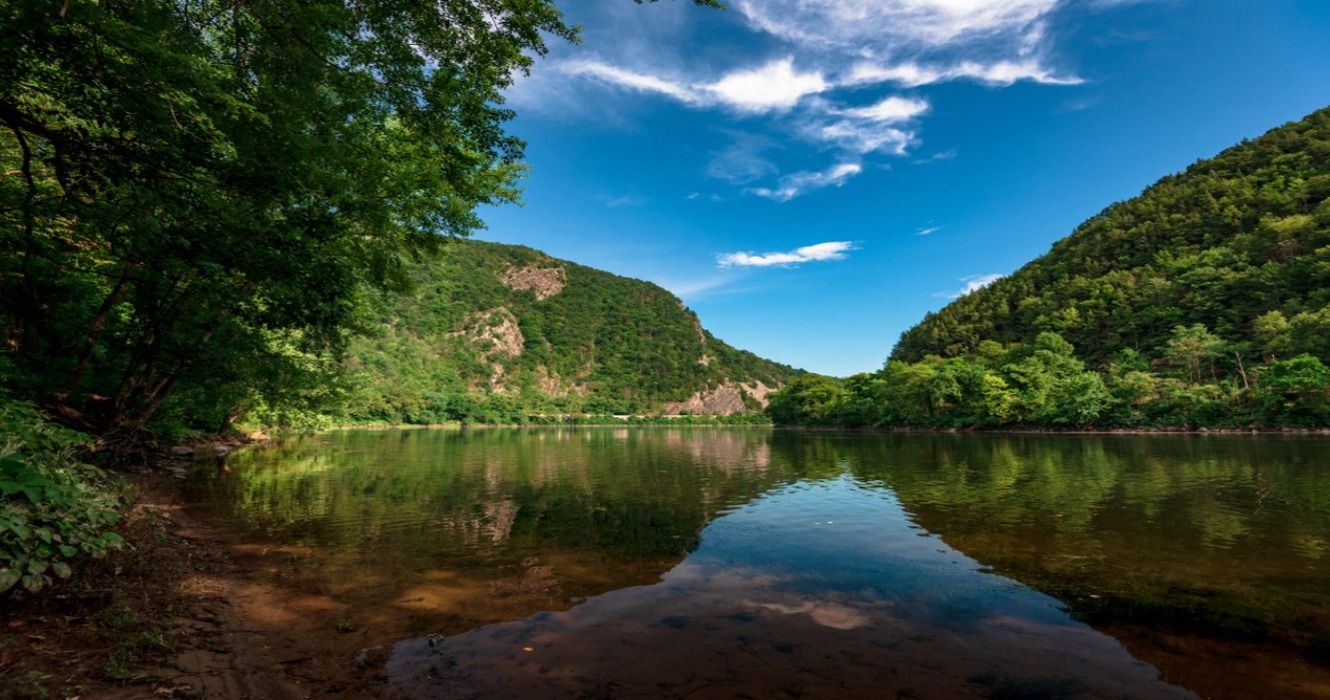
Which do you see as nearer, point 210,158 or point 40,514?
point 40,514

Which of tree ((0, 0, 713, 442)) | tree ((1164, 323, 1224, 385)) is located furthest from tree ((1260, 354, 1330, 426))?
tree ((0, 0, 713, 442))

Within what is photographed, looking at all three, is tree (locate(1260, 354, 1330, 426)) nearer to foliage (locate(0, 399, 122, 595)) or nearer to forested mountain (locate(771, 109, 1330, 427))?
forested mountain (locate(771, 109, 1330, 427))

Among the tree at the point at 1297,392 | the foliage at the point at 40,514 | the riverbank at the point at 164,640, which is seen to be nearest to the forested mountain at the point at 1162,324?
the tree at the point at 1297,392

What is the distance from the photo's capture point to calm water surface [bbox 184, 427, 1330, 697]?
6812 millimetres

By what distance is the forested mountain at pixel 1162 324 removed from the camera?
6444 centimetres

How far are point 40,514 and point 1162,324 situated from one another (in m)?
137

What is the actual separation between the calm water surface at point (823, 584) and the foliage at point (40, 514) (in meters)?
3.51

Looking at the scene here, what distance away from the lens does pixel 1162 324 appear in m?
101

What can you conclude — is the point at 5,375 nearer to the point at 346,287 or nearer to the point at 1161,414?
the point at 346,287

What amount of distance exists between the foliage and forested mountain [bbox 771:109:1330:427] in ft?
271

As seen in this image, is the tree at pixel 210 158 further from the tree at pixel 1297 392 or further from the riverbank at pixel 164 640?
the tree at pixel 1297 392

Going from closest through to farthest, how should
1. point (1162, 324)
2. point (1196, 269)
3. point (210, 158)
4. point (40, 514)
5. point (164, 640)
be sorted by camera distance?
point (40, 514), point (164, 640), point (210, 158), point (1196, 269), point (1162, 324)

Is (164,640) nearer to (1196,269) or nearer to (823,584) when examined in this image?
(823,584)

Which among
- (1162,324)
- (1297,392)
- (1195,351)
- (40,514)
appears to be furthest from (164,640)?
(1162,324)
